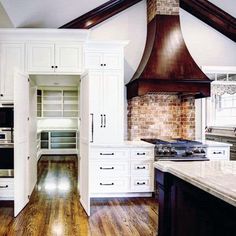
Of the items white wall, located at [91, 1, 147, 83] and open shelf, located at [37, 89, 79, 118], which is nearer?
white wall, located at [91, 1, 147, 83]

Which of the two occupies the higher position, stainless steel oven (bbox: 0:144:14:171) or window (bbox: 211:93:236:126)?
window (bbox: 211:93:236:126)

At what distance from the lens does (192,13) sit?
236 inches

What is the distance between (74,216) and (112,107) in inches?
73.3

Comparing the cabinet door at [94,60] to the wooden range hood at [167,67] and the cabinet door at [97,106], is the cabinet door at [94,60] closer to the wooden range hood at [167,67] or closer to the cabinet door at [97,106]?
the cabinet door at [97,106]

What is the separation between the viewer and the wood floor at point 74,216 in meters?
3.50

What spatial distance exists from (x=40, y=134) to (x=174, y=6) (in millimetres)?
5834

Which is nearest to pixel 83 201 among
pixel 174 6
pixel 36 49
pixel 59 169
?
pixel 36 49

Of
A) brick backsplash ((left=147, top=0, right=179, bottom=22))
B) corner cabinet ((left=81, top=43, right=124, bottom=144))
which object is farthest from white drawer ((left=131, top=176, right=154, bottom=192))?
brick backsplash ((left=147, top=0, right=179, bottom=22))

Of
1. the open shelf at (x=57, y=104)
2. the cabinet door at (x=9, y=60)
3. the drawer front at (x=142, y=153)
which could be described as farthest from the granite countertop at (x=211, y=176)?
the open shelf at (x=57, y=104)

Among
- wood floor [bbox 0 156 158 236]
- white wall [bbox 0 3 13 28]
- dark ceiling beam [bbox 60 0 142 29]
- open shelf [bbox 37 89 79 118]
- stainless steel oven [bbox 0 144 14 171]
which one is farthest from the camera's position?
open shelf [bbox 37 89 79 118]

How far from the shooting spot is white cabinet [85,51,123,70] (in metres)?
4.96

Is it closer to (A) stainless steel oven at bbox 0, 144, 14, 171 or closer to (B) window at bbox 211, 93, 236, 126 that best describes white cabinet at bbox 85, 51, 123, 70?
(A) stainless steel oven at bbox 0, 144, 14, 171

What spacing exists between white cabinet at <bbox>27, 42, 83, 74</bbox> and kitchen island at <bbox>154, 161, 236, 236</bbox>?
9.21 feet

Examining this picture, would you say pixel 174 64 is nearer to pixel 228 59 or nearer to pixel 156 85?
pixel 156 85
